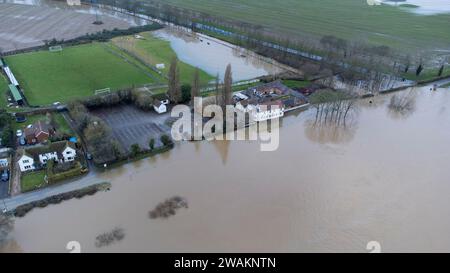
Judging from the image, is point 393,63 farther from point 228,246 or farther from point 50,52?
point 50,52

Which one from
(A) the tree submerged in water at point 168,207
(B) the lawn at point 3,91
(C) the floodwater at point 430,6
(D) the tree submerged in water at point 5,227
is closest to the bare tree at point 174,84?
(A) the tree submerged in water at point 168,207

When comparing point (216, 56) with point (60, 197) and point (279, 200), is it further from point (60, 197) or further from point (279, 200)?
point (60, 197)

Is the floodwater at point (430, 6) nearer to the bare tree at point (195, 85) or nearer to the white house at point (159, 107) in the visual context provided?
the bare tree at point (195, 85)

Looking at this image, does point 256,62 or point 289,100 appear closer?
point 289,100

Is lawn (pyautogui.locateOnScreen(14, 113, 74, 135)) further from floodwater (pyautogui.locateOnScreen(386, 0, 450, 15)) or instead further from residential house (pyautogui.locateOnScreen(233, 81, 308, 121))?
floodwater (pyautogui.locateOnScreen(386, 0, 450, 15))

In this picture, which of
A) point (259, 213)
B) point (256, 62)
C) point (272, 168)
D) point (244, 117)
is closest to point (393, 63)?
point (256, 62)

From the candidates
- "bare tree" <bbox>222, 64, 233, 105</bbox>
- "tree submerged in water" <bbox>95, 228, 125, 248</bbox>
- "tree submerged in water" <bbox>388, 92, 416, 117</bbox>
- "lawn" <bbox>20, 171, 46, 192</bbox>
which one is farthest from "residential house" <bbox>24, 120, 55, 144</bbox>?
"tree submerged in water" <bbox>388, 92, 416, 117</bbox>
